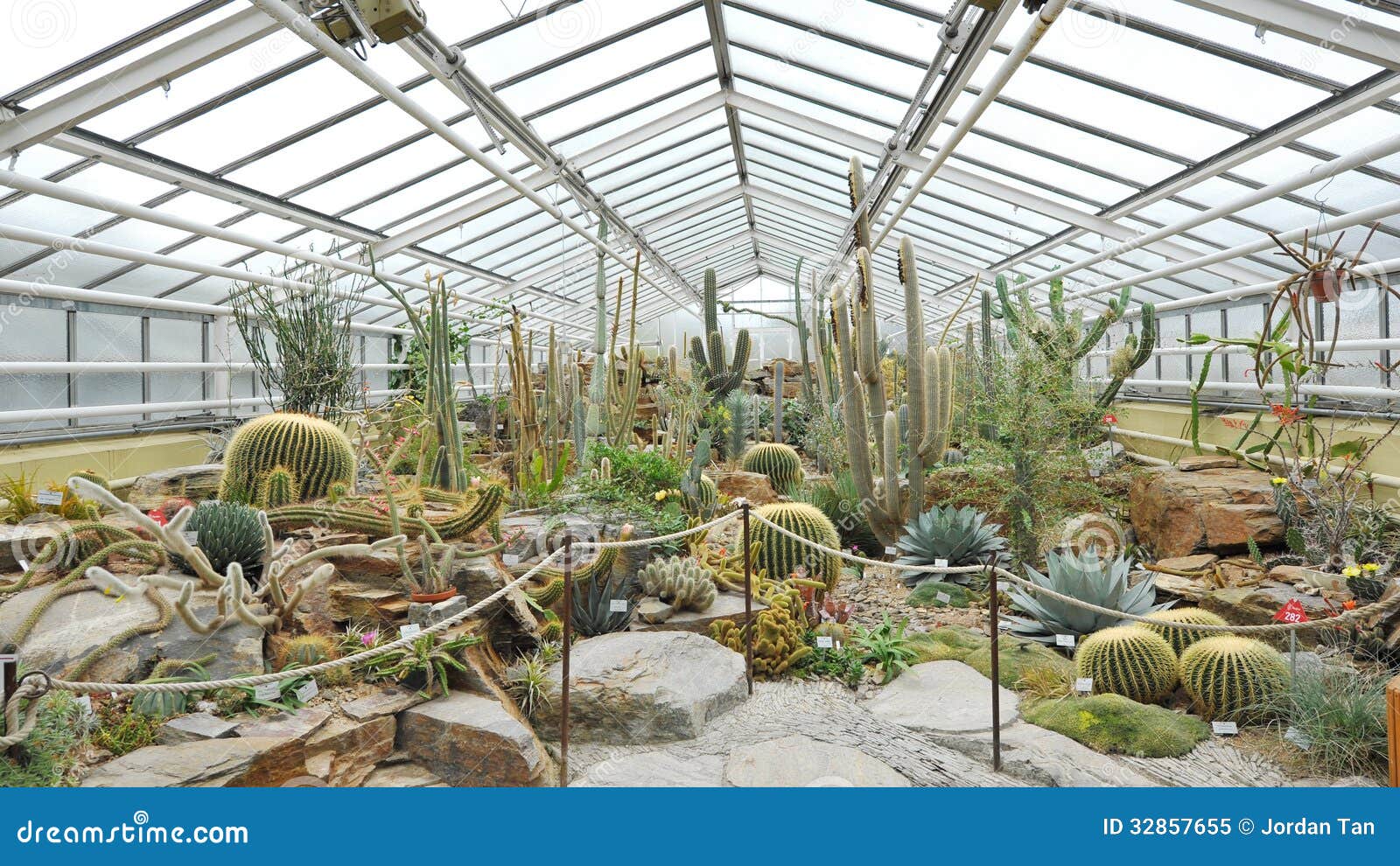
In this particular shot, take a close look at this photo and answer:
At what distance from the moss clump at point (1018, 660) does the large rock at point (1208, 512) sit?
2.28 meters

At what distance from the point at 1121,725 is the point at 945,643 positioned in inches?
47.8

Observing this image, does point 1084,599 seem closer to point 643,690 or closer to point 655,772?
point 643,690

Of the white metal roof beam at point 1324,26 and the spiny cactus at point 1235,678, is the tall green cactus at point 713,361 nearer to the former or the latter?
the white metal roof beam at point 1324,26

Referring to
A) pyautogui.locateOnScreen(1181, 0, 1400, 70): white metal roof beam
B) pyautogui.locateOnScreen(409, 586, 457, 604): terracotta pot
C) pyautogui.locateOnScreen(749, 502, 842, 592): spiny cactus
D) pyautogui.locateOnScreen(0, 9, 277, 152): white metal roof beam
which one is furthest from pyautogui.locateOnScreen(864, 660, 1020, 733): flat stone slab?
pyautogui.locateOnScreen(0, 9, 277, 152): white metal roof beam

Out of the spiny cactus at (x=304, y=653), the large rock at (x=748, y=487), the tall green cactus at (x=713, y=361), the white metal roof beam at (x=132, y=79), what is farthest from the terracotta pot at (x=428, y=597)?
the tall green cactus at (x=713, y=361)

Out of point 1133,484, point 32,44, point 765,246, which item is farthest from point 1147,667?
point 765,246

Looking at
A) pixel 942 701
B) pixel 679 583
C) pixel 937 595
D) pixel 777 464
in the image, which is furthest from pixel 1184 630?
pixel 777 464

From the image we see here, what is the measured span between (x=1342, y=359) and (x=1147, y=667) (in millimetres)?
4644

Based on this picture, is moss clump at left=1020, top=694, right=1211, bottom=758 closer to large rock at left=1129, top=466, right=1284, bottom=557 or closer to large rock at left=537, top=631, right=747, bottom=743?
large rock at left=537, top=631, right=747, bottom=743

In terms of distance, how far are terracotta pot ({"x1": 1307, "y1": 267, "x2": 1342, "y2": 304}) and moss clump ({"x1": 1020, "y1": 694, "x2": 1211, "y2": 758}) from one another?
Result: 7.37 feet

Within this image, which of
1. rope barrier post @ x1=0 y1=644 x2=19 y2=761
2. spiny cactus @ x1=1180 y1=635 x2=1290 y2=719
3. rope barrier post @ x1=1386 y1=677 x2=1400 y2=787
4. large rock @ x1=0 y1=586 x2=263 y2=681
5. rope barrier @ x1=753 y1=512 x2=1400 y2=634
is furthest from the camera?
spiny cactus @ x1=1180 y1=635 x2=1290 y2=719

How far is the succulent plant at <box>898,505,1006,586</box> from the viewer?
5.93 metres

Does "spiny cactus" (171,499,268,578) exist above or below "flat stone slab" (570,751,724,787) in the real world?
above

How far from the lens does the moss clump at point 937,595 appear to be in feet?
18.1
